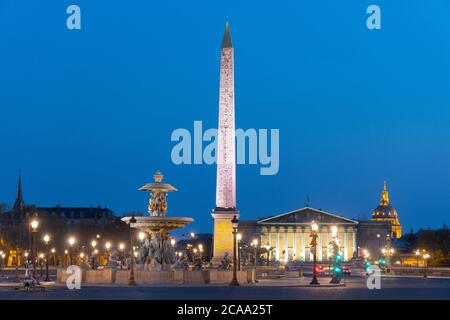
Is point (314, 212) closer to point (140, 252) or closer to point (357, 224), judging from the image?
point (357, 224)

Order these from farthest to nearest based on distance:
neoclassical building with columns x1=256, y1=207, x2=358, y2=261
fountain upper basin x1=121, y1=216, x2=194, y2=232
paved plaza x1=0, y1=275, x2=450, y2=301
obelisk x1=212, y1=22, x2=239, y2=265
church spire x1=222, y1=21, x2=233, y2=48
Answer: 1. neoclassical building with columns x1=256, y1=207, x2=358, y2=261
2. church spire x1=222, y1=21, x2=233, y2=48
3. obelisk x1=212, y1=22, x2=239, y2=265
4. fountain upper basin x1=121, y1=216, x2=194, y2=232
5. paved plaza x1=0, y1=275, x2=450, y2=301

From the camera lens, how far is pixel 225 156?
6669 centimetres

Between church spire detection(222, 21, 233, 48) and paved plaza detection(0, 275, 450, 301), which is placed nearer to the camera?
paved plaza detection(0, 275, 450, 301)

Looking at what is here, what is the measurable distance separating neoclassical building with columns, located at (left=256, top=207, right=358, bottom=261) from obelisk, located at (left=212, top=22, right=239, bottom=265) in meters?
123

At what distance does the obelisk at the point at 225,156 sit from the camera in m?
66.4

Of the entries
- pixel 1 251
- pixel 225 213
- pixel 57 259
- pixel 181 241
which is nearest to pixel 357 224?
pixel 181 241

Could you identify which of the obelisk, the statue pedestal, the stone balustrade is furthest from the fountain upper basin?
the statue pedestal

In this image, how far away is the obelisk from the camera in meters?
66.4

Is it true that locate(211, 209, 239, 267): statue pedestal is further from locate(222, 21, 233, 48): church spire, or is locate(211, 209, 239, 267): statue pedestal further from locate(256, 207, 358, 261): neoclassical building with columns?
locate(256, 207, 358, 261): neoclassical building with columns

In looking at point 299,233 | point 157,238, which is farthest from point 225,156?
point 299,233

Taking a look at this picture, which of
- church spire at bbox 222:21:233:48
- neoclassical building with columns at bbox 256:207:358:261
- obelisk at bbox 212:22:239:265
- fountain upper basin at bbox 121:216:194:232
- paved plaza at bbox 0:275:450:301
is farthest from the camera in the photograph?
neoclassical building with columns at bbox 256:207:358:261

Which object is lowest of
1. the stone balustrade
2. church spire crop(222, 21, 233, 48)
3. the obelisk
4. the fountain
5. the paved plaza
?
the paved plaza

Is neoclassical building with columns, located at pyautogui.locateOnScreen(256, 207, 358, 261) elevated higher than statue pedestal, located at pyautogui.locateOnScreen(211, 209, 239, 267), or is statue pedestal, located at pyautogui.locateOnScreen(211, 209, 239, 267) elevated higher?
neoclassical building with columns, located at pyautogui.locateOnScreen(256, 207, 358, 261)

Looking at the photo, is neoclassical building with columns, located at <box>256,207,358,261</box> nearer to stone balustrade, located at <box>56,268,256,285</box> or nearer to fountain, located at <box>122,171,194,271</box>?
fountain, located at <box>122,171,194,271</box>
